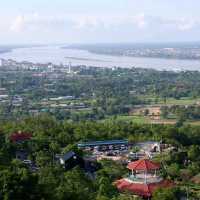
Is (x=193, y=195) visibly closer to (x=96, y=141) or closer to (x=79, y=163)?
(x=79, y=163)

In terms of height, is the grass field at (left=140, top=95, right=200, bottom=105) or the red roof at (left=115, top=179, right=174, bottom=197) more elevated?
the red roof at (left=115, top=179, right=174, bottom=197)

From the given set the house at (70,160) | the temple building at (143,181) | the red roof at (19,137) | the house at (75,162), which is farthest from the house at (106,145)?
the temple building at (143,181)

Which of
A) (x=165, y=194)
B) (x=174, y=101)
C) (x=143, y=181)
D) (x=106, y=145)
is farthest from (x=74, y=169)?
(x=174, y=101)

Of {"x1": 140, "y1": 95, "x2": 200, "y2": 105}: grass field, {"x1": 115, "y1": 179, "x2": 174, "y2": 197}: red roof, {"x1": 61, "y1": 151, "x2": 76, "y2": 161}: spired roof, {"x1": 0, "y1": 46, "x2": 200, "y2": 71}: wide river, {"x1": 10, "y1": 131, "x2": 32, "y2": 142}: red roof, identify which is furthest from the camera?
{"x1": 0, "y1": 46, "x2": 200, "y2": 71}: wide river

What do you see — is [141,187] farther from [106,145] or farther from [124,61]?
[124,61]

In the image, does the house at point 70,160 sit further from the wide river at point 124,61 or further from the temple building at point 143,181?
the wide river at point 124,61

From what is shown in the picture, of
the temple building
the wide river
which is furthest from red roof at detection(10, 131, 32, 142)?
the wide river

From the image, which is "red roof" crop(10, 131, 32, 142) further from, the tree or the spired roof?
the tree
